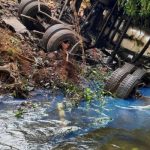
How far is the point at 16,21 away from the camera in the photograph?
11.7 meters

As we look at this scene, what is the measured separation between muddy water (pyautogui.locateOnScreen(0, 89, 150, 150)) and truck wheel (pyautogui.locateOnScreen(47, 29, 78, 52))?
6.62 feet

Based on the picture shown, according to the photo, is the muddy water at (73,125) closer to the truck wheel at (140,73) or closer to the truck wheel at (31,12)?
the truck wheel at (140,73)

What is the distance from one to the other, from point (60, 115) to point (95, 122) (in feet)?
2.14

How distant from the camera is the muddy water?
6020 millimetres

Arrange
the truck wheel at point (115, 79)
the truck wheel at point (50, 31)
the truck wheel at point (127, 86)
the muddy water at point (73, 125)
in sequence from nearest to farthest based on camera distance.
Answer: the muddy water at point (73, 125) < the truck wheel at point (127, 86) < the truck wheel at point (115, 79) < the truck wheel at point (50, 31)

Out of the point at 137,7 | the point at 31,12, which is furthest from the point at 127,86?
the point at 31,12

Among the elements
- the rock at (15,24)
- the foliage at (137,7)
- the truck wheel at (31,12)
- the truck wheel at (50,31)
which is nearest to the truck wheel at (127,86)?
the foliage at (137,7)

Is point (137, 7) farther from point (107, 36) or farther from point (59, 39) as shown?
point (59, 39)

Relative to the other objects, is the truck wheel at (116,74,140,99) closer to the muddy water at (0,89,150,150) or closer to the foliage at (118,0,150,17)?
the muddy water at (0,89,150,150)

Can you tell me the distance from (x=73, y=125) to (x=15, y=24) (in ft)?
17.8

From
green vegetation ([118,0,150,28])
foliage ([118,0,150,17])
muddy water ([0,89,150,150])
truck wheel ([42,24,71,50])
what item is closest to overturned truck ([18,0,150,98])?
truck wheel ([42,24,71,50])

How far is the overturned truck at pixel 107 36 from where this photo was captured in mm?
8922

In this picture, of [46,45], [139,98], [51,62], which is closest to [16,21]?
[46,45]

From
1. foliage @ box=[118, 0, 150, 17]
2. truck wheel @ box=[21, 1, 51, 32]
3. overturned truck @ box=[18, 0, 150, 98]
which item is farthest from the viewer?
truck wheel @ box=[21, 1, 51, 32]
